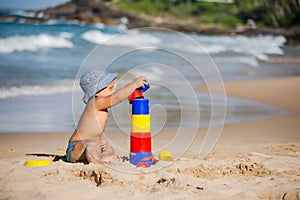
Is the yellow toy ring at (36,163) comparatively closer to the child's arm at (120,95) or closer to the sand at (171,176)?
the sand at (171,176)

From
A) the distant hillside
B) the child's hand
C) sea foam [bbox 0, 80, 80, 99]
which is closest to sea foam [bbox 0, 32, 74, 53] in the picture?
sea foam [bbox 0, 80, 80, 99]

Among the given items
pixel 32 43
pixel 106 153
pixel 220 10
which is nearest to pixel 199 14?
pixel 220 10

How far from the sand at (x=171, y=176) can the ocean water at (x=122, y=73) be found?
1.39ft

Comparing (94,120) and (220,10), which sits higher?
(220,10)

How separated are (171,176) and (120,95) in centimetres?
61

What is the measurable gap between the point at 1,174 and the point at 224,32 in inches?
1158

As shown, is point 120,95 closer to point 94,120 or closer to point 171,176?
point 94,120

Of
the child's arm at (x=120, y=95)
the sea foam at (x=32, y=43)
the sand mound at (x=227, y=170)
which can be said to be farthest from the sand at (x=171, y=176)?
the sea foam at (x=32, y=43)

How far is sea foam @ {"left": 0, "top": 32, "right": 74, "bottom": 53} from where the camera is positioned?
1346 centimetres

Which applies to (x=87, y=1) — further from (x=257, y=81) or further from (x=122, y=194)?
(x=122, y=194)

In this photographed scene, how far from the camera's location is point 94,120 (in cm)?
402

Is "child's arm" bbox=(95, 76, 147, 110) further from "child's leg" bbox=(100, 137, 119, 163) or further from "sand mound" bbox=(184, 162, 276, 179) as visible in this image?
"sand mound" bbox=(184, 162, 276, 179)

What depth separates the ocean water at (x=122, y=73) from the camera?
20.5 ft

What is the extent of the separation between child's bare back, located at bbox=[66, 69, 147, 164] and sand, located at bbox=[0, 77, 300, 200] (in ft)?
0.41
